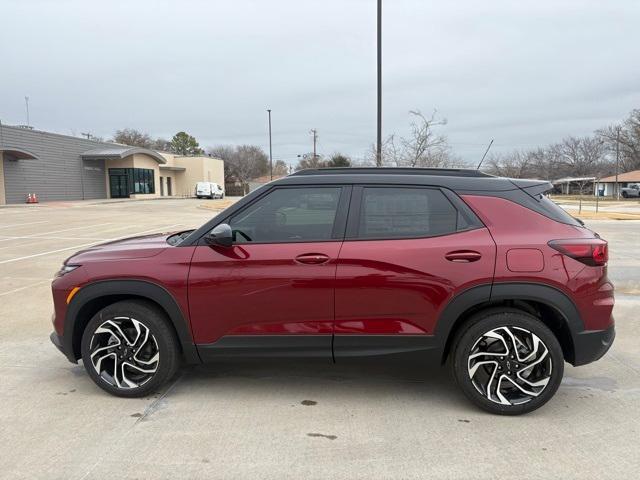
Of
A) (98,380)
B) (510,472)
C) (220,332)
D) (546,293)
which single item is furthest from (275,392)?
(546,293)

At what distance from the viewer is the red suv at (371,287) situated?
3475 mm

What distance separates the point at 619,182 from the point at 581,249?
245 ft

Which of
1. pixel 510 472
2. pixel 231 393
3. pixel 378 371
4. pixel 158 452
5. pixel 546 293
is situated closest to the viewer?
pixel 510 472

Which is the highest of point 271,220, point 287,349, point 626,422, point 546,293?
point 271,220

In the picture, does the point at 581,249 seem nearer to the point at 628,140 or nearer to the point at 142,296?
the point at 142,296

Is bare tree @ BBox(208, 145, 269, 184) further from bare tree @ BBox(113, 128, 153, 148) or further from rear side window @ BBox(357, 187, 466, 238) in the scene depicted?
rear side window @ BBox(357, 187, 466, 238)

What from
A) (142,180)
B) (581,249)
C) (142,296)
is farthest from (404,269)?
(142,180)

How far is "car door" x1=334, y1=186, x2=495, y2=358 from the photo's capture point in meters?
3.47

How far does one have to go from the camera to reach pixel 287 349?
12.0ft

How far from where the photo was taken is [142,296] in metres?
3.76

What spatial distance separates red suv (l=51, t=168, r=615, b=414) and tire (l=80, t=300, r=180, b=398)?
0.4 inches

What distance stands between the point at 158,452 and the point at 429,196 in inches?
97.8

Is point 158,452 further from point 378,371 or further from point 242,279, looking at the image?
point 378,371

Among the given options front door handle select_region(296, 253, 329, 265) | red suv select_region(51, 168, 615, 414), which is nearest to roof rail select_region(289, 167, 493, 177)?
red suv select_region(51, 168, 615, 414)
